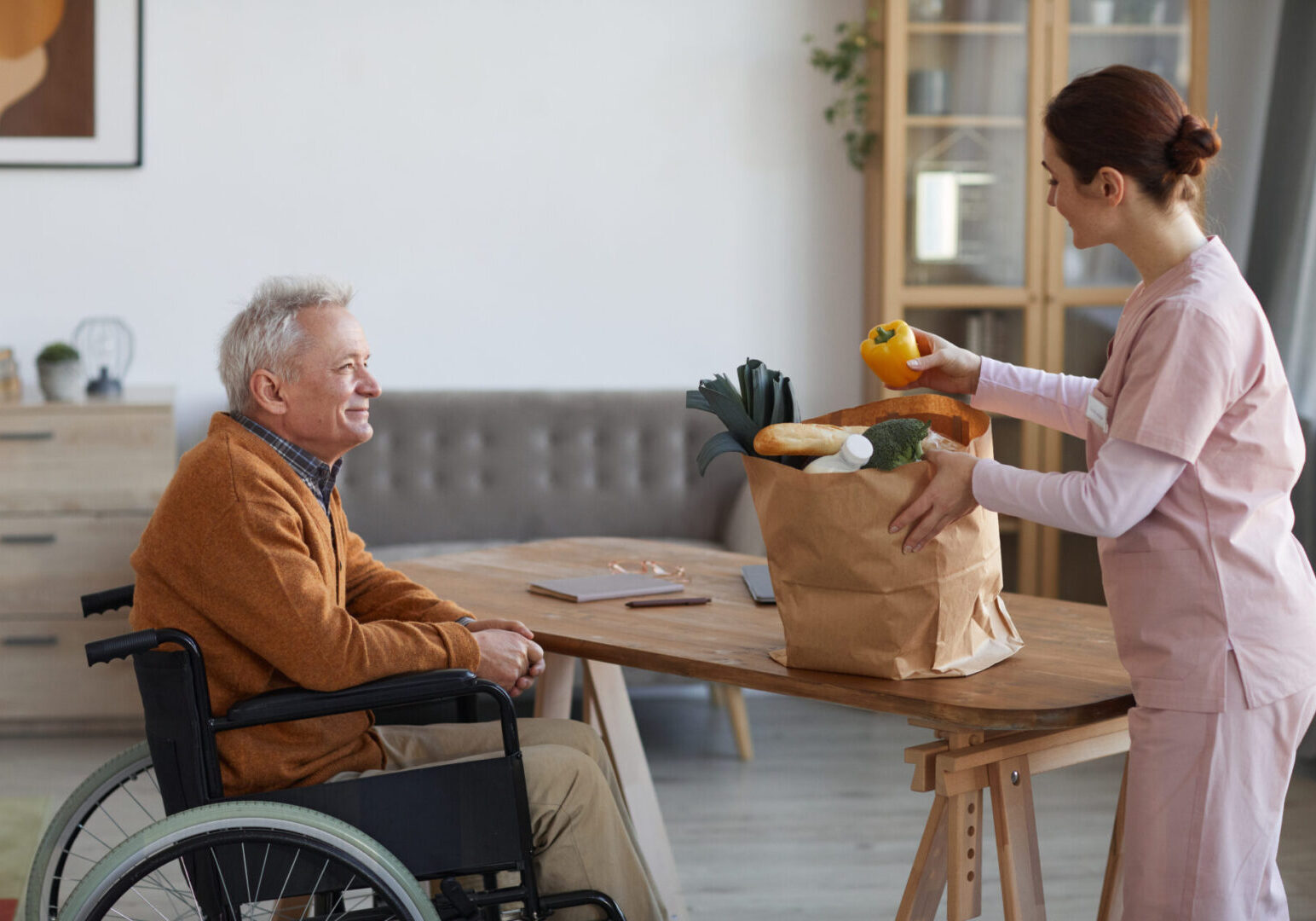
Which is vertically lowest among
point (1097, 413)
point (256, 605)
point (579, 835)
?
point (579, 835)

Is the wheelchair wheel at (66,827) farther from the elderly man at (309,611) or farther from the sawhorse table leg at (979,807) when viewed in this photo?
the sawhorse table leg at (979,807)

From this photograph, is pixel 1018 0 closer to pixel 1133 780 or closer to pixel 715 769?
pixel 715 769

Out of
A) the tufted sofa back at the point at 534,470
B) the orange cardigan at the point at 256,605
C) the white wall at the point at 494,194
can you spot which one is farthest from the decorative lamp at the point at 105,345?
the orange cardigan at the point at 256,605

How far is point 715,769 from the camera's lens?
3.39 meters

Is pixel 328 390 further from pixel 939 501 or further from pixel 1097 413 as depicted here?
pixel 1097 413

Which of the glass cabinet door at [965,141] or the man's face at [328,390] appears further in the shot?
the glass cabinet door at [965,141]

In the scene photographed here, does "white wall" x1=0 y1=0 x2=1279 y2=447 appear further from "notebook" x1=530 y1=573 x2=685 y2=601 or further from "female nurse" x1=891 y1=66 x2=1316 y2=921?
"female nurse" x1=891 y1=66 x2=1316 y2=921

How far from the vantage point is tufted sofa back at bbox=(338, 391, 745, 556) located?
4012mm

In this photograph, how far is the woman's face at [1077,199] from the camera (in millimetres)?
1488

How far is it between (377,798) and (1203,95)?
336 cm

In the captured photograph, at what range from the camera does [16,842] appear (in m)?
2.82

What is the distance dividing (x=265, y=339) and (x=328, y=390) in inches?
4.2

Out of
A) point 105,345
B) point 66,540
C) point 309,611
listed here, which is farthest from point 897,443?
point 105,345

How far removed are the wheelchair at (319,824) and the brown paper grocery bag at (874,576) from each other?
0.38 meters
